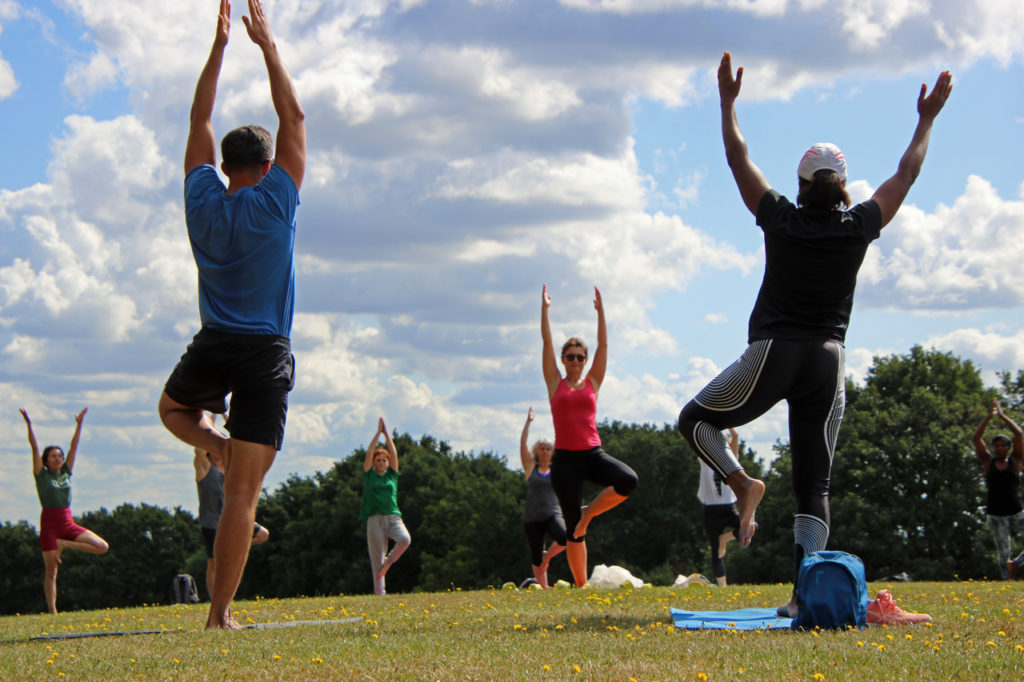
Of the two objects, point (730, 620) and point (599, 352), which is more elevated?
point (599, 352)

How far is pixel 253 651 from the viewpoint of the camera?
507cm

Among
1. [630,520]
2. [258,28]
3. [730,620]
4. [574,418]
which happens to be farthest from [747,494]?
[630,520]

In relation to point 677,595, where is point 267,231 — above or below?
above

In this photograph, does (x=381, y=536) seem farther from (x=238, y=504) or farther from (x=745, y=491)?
(x=745, y=491)

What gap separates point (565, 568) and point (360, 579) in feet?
44.4

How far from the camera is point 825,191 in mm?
5891

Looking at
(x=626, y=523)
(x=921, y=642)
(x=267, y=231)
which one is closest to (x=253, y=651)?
(x=267, y=231)

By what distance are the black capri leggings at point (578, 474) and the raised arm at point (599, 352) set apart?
1.13m

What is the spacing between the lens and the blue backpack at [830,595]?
5555mm

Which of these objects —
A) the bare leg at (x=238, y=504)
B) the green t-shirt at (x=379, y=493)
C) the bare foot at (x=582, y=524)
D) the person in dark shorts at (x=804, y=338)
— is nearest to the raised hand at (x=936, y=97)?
the person in dark shorts at (x=804, y=338)

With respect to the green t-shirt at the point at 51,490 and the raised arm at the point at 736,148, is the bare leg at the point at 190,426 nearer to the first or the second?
the raised arm at the point at 736,148

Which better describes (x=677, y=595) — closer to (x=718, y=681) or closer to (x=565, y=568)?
(x=718, y=681)

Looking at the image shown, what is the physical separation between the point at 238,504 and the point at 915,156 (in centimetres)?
479

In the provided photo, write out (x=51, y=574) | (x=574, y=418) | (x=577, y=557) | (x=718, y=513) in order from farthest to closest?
1. (x=51, y=574)
2. (x=718, y=513)
3. (x=577, y=557)
4. (x=574, y=418)
